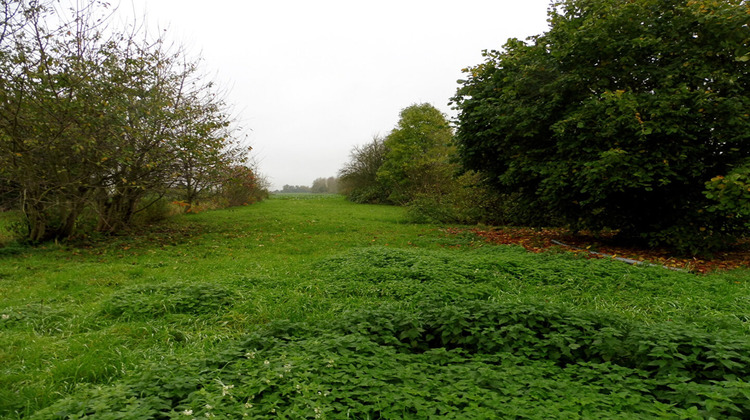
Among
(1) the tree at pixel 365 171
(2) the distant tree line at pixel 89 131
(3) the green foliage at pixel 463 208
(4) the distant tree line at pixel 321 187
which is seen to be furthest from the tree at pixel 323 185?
(2) the distant tree line at pixel 89 131

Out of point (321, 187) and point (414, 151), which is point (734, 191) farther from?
point (321, 187)

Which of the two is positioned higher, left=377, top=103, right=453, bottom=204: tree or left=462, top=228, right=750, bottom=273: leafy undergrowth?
left=377, top=103, right=453, bottom=204: tree

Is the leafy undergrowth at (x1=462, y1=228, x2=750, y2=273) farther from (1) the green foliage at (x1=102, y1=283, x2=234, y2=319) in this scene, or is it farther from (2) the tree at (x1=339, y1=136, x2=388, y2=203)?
(2) the tree at (x1=339, y1=136, x2=388, y2=203)

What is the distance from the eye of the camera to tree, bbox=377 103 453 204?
2677cm

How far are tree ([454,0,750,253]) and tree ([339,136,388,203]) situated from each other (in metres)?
24.6

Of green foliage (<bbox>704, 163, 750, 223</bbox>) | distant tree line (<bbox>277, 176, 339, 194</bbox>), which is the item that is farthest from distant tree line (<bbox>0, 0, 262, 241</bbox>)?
distant tree line (<bbox>277, 176, 339, 194</bbox>)

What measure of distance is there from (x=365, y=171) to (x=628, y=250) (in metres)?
28.5

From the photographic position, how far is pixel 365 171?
36.2 m

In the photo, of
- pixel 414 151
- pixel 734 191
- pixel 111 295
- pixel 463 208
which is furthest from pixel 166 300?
pixel 414 151

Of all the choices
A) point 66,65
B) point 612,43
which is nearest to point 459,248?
point 612,43

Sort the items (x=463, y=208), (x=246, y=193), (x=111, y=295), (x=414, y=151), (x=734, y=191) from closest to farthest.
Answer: (x=111, y=295) < (x=734, y=191) < (x=463, y=208) < (x=246, y=193) < (x=414, y=151)

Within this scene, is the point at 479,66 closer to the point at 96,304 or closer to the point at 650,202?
the point at 650,202

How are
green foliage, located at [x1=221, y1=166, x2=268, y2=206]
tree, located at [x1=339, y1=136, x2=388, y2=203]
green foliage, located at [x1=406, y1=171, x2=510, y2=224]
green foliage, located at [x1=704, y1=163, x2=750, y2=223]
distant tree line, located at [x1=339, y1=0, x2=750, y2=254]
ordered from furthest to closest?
tree, located at [x1=339, y1=136, x2=388, y2=203] → green foliage, located at [x1=221, y1=166, x2=268, y2=206] → green foliage, located at [x1=406, y1=171, x2=510, y2=224] → distant tree line, located at [x1=339, y1=0, x2=750, y2=254] → green foliage, located at [x1=704, y1=163, x2=750, y2=223]

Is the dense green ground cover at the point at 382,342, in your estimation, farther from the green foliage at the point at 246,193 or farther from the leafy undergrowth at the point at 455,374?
the green foliage at the point at 246,193
